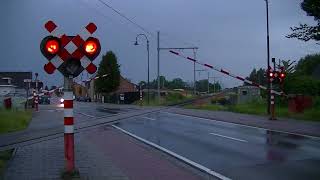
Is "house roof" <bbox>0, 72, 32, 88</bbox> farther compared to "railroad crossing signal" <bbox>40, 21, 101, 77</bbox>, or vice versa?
"house roof" <bbox>0, 72, 32, 88</bbox>

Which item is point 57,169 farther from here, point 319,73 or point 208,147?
point 319,73

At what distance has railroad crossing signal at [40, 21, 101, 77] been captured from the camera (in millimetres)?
11109

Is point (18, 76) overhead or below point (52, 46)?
overhead

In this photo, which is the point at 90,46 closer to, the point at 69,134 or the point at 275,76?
the point at 69,134

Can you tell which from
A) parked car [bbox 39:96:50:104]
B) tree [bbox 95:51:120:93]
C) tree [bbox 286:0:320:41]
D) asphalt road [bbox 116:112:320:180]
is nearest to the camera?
asphalt road [bbox 116:112:320:180]

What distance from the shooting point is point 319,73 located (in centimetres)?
6381

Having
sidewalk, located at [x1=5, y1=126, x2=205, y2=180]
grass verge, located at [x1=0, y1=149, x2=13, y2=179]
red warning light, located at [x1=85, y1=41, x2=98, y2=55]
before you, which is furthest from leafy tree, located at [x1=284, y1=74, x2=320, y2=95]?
red warning light, located at [x1=85, y1=41, x2=98, y2=55]

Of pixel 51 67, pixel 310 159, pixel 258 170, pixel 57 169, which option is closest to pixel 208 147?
pixel 310 159

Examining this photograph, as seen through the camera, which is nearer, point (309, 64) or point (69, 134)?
point (69, 134)

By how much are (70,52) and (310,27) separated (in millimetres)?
21314

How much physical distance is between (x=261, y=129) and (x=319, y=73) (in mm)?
41221

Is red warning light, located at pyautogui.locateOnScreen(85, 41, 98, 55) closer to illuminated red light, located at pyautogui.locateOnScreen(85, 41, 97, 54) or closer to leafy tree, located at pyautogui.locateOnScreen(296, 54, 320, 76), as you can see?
illuminated red light, located at pyautogui.locateOnScreen(85, 41, 97, 54)

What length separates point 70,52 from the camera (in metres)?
11.3

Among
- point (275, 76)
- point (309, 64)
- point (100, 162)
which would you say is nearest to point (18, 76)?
point (309, 64)
